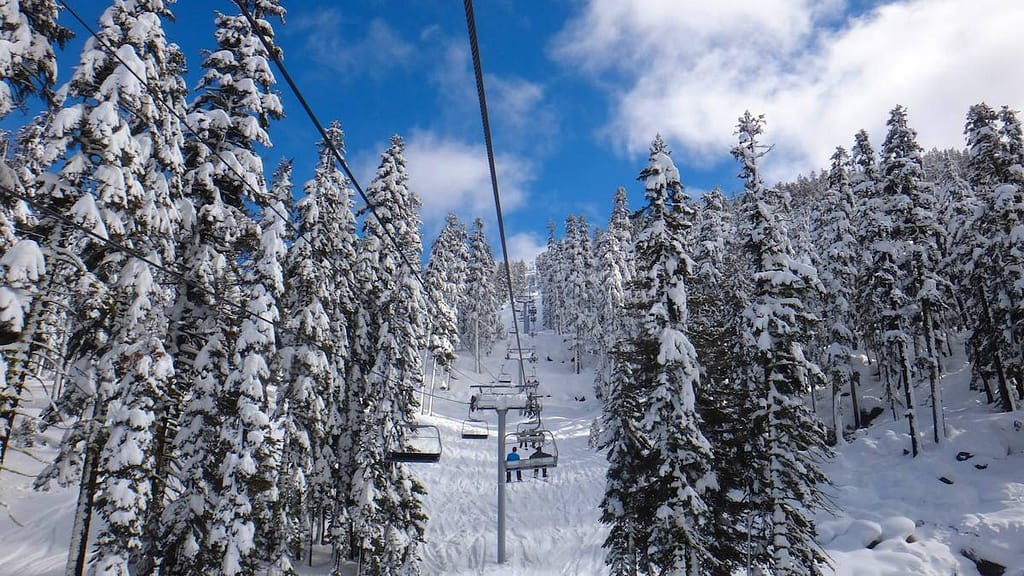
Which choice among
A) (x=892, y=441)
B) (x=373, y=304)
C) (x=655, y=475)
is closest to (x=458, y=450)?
(x=373, y=304)

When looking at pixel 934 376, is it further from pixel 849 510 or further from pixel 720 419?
pixel 720 419

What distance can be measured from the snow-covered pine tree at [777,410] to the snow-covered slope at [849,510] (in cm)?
864

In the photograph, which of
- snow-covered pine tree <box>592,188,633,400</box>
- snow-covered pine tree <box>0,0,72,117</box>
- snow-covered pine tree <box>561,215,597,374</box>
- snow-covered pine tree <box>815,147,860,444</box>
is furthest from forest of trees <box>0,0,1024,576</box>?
snow-covered pine tree <box>561,215,597,374</box>

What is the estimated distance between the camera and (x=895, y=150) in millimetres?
28828

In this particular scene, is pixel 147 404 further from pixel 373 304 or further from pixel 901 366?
pixel 901 366

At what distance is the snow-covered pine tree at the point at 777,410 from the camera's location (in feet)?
52.1

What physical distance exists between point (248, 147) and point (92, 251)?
5074 millimetres

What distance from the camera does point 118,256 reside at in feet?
43.0

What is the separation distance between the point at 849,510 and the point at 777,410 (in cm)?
1641

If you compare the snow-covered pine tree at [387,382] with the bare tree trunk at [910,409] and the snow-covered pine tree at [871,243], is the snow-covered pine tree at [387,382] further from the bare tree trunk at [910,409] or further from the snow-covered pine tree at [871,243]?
the bare tree trunk at [910,409]

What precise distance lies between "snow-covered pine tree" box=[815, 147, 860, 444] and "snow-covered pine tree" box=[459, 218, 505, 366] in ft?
133

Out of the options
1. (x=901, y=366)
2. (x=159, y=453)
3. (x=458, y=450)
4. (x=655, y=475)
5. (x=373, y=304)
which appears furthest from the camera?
(x=458, y=450)

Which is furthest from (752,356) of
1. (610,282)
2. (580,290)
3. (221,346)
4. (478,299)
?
(478,299)

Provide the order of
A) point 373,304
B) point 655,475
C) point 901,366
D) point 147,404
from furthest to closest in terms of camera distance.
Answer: point 901,366 < point 373,304 < point 655,475 < point 147,404
